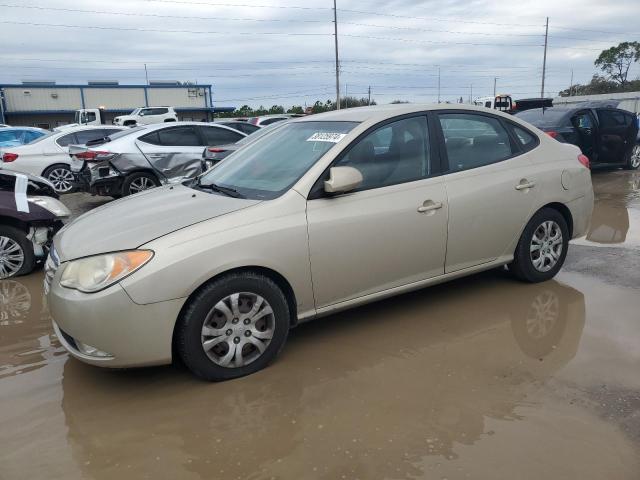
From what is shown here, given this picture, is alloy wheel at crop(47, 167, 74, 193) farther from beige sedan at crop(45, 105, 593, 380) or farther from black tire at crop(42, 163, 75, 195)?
beige sedan at crop(45, 105, 593, 380)

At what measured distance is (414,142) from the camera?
423 centimetres

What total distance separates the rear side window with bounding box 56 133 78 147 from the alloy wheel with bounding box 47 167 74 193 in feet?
2.12

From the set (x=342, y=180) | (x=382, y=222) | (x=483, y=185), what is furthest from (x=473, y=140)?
(x=342, y=180)

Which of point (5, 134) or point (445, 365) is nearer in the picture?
point (445, 365)

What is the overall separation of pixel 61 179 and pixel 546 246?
10.5 meters

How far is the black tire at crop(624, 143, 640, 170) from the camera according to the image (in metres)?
13.0

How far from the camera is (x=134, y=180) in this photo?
961 centimetres

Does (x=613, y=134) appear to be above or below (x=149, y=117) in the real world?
below

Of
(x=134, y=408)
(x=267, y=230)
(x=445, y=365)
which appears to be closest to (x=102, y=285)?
(x=134, y=408)

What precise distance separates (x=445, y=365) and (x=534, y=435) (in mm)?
847

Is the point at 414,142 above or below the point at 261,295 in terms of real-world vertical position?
above

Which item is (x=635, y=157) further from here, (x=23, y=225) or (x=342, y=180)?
(x=23, y=225)

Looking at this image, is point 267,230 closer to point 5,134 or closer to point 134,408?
point 134,408

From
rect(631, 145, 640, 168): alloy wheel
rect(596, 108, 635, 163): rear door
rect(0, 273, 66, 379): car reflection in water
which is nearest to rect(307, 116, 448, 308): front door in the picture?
rect(0, 273, 66, 379): car reflection in water
